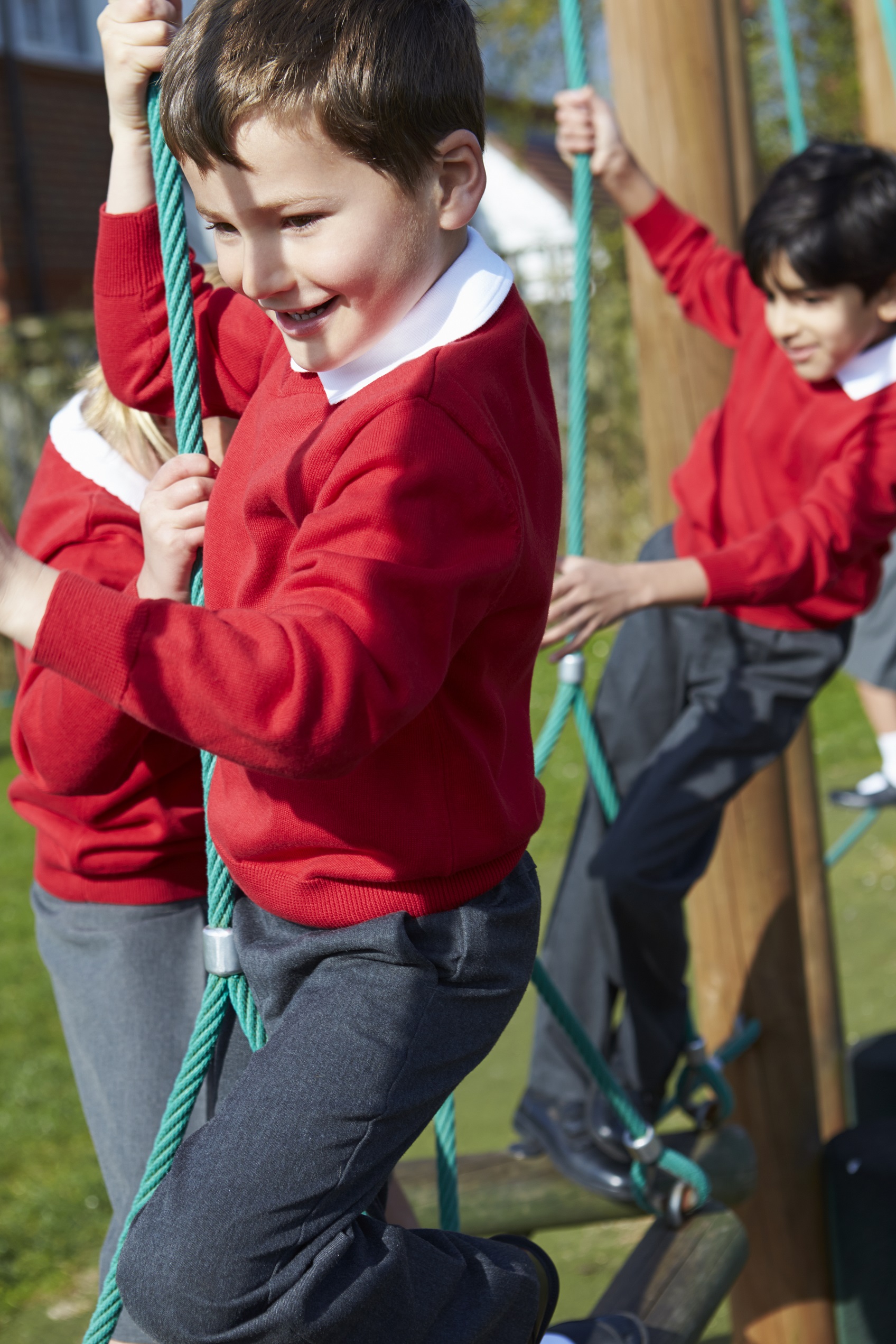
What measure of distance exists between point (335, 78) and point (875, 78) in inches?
129

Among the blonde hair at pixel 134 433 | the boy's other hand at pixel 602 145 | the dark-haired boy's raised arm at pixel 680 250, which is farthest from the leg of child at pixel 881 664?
the blonde hair at pixel 134 433

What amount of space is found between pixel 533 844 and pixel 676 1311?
3.19 meters

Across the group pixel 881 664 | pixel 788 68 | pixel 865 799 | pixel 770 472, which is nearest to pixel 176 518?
pixel 770 472

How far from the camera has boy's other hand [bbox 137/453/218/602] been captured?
48.4 inches

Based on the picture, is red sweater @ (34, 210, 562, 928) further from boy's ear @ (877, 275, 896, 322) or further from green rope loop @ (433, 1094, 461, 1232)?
boy's ear @ (877, 275, 896, 322)

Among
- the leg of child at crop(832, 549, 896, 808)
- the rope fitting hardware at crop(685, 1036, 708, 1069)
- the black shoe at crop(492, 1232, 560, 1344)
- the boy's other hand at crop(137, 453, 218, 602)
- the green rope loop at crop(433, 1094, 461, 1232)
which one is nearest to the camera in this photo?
the boy's other hand at crop(137, 453, 218, 602)

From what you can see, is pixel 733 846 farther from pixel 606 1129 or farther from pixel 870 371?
pixel 870 371

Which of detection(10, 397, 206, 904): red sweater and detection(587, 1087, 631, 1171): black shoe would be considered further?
detection(587, 1087, 631, 1171): black shoe

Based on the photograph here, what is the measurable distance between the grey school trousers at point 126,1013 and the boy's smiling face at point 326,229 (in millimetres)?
729

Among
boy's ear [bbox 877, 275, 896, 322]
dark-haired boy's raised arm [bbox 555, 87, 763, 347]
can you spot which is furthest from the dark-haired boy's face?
dark-haired boy's raised arm [bbox 555, 87, 763, 347]

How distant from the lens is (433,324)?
3.78ft

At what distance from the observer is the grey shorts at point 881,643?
3.98 m

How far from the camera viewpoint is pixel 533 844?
205 inches

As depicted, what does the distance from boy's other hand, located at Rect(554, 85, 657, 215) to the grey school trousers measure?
1294mm
